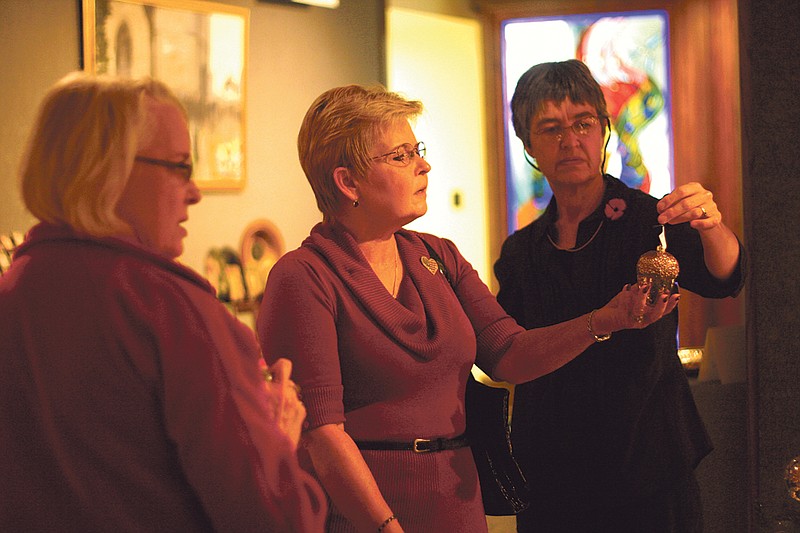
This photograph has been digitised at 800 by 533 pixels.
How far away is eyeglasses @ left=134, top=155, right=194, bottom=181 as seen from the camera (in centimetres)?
127

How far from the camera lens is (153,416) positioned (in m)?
1.20

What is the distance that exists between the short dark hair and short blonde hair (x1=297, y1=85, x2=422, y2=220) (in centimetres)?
59

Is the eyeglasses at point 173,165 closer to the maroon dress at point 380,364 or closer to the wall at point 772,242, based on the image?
the maroon dress at point 380,364

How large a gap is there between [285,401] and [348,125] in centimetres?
71

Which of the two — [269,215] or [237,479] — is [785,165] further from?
[269,215]

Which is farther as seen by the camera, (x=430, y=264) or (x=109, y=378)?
(x=430, y=264)

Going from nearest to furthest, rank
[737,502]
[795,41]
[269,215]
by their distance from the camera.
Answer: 1. [795,41]
2. [737,502]
3. [269,215]

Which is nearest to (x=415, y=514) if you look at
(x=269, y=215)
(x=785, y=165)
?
(x=785, y=165)

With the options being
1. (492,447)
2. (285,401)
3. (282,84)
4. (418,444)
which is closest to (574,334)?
(492,447)

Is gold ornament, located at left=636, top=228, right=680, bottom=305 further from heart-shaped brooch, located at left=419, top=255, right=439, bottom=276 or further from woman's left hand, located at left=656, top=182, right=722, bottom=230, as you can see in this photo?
heart-shaped brooch, located at left=419, top=255, right=439, bottom=276

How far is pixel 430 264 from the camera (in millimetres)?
1990

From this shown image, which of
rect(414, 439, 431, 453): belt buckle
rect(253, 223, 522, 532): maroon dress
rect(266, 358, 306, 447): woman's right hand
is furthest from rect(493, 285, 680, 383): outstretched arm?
rect(266, 358, 306, 447): woman's right hand

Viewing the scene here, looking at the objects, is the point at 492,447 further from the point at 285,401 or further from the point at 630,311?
the point at 285,401

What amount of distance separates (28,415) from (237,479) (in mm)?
282
